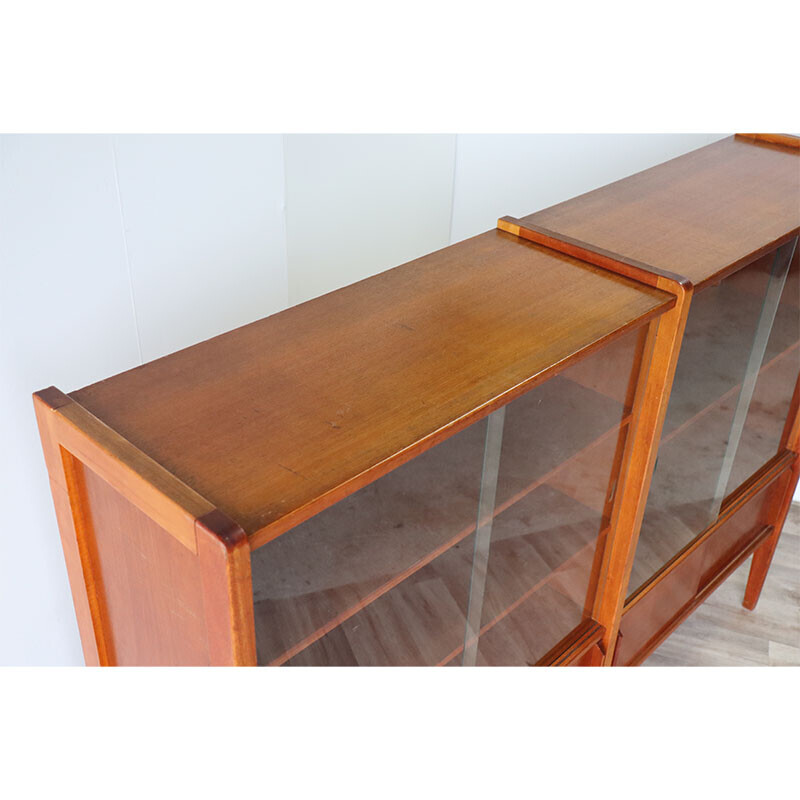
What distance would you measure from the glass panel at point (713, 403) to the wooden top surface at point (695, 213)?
0.05 meters

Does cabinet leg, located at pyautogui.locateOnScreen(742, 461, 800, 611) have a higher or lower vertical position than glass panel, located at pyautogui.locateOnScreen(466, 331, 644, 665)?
lower

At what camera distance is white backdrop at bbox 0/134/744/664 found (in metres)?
1.12

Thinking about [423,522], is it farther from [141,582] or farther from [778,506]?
[778,506]

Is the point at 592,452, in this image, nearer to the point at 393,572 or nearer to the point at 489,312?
the point at 489,312

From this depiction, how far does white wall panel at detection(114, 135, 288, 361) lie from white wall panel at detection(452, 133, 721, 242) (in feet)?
2.89

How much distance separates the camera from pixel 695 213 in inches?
58.1

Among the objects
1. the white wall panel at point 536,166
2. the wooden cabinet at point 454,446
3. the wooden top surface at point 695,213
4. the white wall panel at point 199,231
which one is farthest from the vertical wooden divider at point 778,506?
the white wall panel at point 199,231

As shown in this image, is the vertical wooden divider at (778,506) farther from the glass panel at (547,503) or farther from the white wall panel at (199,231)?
the white wall panel at (199,231)

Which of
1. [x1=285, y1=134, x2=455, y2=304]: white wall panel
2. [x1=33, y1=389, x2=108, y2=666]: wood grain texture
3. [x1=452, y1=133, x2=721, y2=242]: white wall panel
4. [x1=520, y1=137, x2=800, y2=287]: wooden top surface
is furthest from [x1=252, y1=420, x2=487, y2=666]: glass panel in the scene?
[x1=452, y1=133, x2=721, y2=242]: white wall panel

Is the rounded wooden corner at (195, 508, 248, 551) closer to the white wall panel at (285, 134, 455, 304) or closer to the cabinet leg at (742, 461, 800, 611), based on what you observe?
the white wall panel at (285, 134, 455, 304)

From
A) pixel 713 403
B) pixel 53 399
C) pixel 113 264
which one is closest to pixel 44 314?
pixel 113 264

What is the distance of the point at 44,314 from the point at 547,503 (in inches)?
28.9

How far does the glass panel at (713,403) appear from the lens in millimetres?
1419

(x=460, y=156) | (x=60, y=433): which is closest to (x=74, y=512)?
(x=60, y=433)
